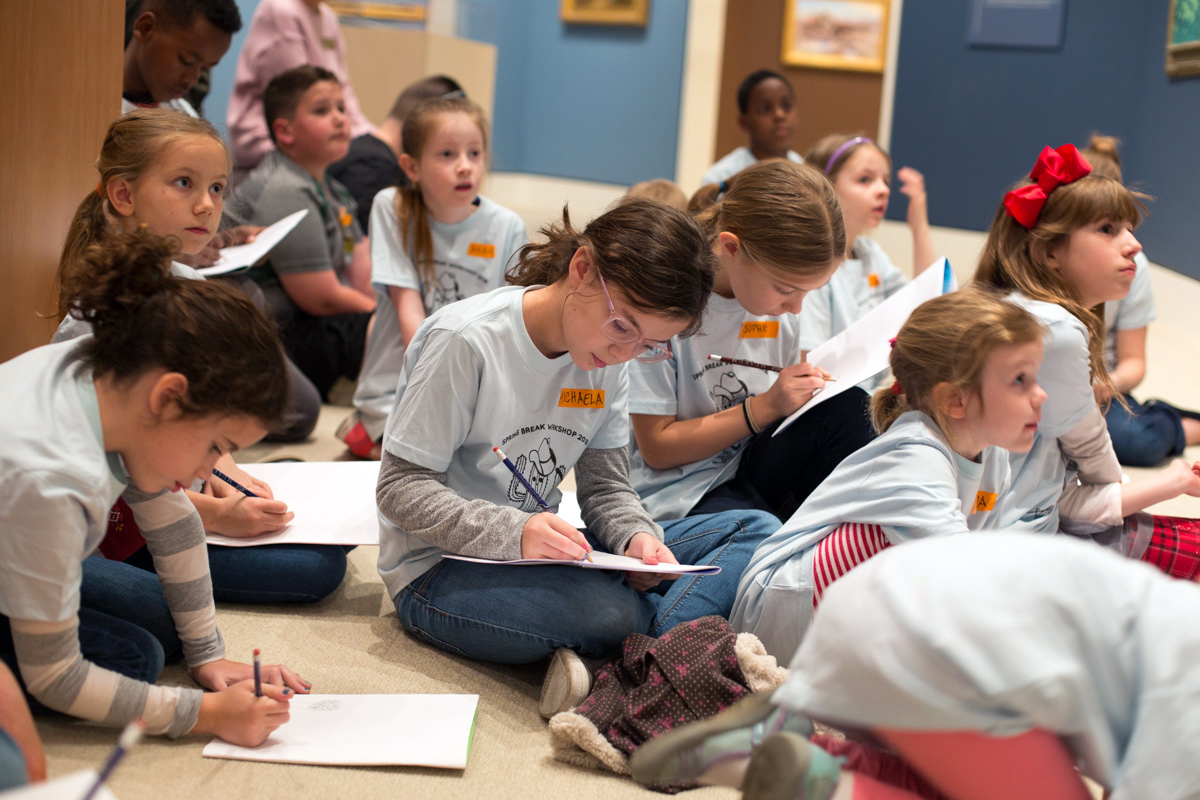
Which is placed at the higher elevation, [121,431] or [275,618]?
[121,431]

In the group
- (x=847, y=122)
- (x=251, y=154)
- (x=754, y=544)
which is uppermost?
(x=847, y=122)

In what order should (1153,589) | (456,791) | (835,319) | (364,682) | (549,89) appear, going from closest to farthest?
(1153,589)
(456,791)
(364,682)
(835,319)
(549,89)

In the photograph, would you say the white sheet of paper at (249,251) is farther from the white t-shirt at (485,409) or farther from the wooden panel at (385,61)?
the wooden panel at (385,61)

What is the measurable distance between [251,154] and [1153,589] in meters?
3.41

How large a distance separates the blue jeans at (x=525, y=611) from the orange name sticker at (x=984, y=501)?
1.51ft

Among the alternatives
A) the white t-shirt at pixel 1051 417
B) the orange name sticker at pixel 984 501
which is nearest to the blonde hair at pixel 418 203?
the white t-shirt at pixel 1051 417

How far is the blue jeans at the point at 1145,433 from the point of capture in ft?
9.37

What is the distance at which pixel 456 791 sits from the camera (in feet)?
4.08

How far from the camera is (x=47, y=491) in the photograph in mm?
1050

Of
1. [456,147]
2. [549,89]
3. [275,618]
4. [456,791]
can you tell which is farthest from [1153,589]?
[549,89]

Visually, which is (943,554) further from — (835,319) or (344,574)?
(835,319)

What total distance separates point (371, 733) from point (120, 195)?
976mm

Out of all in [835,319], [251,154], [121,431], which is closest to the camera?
[121,431]

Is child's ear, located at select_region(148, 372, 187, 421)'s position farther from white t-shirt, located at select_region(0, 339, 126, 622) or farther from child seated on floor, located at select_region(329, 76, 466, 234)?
child seated on floor, located at select_region(329, 76, 466, 234)
